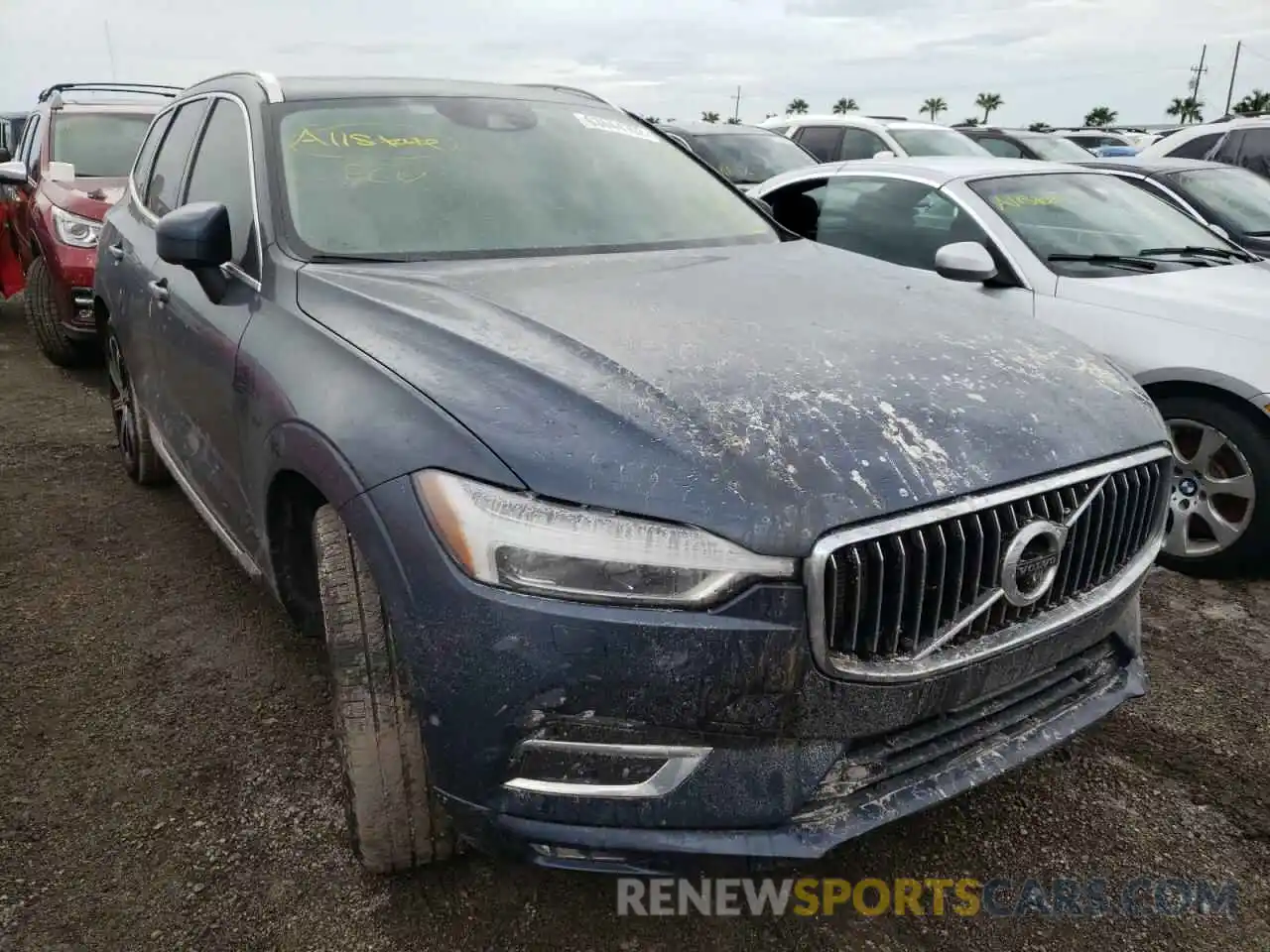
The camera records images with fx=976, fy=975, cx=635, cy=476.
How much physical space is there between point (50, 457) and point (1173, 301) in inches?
199

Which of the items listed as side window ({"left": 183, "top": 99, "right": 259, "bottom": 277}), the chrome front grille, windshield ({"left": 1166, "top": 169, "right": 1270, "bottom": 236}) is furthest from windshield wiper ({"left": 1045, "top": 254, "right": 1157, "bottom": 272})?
side window ({"left": 183, "top": 99, "right": 259, "bottom": 277})

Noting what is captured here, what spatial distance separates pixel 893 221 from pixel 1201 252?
4.52 feet

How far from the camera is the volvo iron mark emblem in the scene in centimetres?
179

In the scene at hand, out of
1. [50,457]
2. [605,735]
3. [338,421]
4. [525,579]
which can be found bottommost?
[50,457]

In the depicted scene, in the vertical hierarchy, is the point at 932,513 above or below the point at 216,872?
above

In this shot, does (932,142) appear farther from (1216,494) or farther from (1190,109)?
(1190,109)

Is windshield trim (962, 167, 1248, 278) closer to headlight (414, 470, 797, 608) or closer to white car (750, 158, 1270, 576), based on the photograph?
white car (750, 158, 1270, 576)

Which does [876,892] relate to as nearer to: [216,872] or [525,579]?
[525,579]

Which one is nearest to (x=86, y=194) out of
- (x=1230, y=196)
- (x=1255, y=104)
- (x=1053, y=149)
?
(x=1230, y=196)

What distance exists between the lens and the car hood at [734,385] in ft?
5.51

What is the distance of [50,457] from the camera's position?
15.6 ft

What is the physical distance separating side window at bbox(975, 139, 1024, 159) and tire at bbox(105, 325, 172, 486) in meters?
11.0

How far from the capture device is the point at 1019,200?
4.52 m

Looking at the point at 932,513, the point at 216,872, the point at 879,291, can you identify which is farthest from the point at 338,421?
the point at 879,291
